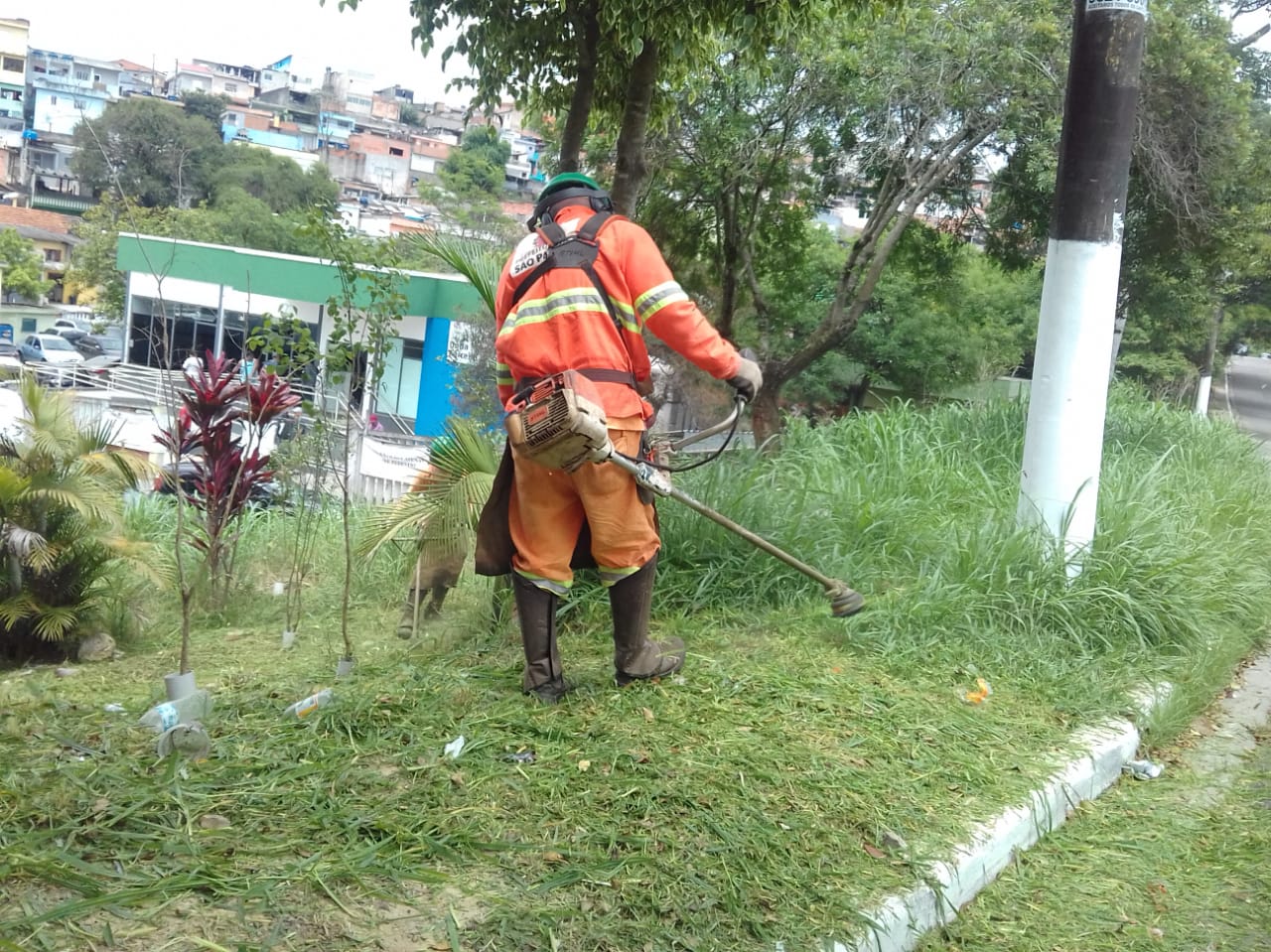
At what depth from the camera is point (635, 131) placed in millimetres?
5582

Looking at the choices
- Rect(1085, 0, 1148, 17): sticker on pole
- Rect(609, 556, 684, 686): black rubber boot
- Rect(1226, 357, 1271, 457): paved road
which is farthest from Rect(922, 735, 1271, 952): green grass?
Rect(1226, 357, 1271, 457): paved road

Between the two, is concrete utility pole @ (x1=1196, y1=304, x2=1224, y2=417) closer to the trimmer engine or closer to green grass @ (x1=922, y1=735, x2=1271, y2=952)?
green grass @ (x1=922, y1=735, x2=1271, y2=952)

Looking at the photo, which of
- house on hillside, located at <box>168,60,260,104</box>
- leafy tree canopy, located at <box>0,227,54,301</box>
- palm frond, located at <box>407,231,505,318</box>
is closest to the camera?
palm frond, located at <box>407,231,505,318</box>

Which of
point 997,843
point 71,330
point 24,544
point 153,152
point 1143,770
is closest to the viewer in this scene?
point 997,843

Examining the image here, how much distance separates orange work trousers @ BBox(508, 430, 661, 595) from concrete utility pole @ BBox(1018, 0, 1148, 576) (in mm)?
2354

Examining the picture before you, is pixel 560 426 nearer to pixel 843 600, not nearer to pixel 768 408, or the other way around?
pixel 843 600

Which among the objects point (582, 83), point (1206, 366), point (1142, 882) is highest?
point (582, 83)

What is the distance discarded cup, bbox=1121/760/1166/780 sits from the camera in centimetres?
454

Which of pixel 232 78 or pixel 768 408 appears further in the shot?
pixel 232 78

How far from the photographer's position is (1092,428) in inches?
224

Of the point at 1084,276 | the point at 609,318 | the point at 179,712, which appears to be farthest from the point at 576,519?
the point at 1084,276

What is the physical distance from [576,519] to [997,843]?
5.77 ft

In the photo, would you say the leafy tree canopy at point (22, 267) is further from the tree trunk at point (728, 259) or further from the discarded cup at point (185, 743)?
the discarded cup at point (185, 743)

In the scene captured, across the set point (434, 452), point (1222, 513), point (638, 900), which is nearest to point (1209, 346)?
point (1222, 513)
